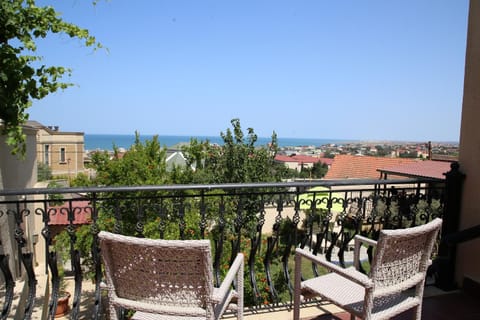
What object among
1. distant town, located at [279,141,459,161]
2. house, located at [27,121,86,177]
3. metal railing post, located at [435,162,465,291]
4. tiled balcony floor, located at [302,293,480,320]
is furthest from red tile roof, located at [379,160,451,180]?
house, located at [27,121,86,177]

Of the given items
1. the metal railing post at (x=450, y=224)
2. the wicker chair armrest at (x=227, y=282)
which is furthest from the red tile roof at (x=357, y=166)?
the wicker chair armrest at (x=227, y=282)

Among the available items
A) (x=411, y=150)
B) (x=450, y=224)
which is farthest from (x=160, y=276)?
(x=411, y=150)

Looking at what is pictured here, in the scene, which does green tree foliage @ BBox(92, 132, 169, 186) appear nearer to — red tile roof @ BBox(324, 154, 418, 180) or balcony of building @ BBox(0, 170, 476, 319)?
balcony of building @ BBox(0, 170, 476, 319)

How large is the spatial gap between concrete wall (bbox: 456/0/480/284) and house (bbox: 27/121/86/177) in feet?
131

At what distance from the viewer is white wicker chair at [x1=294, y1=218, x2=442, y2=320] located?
1618 millimetres

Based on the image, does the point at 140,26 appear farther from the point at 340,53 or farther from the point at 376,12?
the point at 340,53

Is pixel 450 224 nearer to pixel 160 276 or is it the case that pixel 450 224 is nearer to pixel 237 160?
pixel 160 276

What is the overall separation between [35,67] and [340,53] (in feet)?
90.3

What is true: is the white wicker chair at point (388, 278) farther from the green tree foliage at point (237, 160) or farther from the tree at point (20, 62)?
the green tree foliage at point (237, 160)

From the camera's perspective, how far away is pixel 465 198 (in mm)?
2945

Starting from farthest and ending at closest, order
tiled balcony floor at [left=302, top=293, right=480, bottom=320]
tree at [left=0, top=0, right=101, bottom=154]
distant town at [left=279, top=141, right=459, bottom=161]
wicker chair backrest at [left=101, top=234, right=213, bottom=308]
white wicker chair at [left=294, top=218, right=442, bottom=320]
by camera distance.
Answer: distant town at [left=279, top=141, right=459, bottom=161] → tree at [left=0, top=0, right=101, bottom=154] → tiled balcony floor at [left=302, top=293, right=480, bottom=320] → white wicker chair at [left=294, top=218, right=442, bottom=320] → wicker chair backrest at [left=101, top=234, right=213, bottom=308]

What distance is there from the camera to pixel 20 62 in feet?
11.6

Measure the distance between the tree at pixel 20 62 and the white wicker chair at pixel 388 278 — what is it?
3.50m

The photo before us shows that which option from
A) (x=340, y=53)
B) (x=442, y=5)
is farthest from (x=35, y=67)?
(x=340, y=53)
